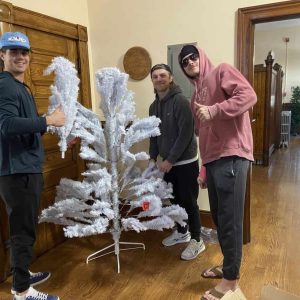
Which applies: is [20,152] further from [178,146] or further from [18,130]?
[178,146]

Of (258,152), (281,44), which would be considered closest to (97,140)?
(258,152)

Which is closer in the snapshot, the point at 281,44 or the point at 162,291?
the point at 162,291

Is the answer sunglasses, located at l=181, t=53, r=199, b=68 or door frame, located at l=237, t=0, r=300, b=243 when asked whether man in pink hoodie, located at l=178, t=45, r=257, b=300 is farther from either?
door frame, located at l=237, t=0, r=300, b=243

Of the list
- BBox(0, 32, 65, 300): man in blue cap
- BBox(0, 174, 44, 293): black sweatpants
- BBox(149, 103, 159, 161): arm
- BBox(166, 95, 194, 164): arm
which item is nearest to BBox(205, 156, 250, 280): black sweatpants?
BBox(166, 95, 194, 164): arm

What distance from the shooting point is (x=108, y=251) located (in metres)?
2.37

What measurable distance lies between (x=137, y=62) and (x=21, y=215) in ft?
5.02

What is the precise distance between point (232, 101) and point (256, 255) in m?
1.32

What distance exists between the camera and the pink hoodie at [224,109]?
1424 millimetres

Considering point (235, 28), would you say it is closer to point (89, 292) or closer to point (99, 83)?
point (99, 83)

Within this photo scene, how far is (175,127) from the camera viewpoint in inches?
84.1

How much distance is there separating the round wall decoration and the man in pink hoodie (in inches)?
37.2

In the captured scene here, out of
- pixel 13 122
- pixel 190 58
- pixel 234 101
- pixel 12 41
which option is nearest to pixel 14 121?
pixel 13 122

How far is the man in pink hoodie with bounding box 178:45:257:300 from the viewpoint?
4.91 feet

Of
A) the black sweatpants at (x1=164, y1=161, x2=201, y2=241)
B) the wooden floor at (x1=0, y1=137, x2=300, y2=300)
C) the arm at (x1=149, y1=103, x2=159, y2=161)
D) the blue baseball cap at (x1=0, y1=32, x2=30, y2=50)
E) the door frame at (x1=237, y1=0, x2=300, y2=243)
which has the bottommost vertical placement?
the wooden floor at (x1=0, y1=137, x2=300, y2=300)
